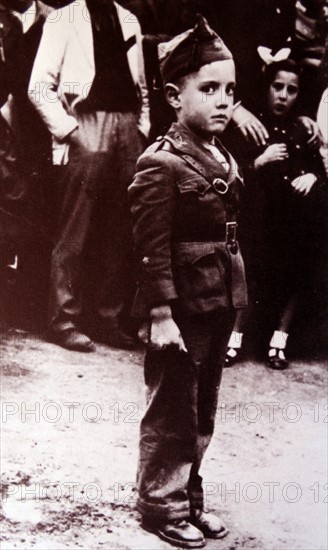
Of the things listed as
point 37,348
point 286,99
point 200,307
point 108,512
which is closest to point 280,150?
point 286,99

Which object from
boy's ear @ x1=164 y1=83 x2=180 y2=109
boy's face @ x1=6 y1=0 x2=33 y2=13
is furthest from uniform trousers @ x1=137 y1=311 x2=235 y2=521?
boy's face @ x1=6 y1=0 x2=33 y2=13

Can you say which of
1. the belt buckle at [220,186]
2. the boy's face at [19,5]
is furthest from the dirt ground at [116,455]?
the boy's face at [19,5]

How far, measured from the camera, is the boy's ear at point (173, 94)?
3.00 metres

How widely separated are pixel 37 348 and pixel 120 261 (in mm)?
447

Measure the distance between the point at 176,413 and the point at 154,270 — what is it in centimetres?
51

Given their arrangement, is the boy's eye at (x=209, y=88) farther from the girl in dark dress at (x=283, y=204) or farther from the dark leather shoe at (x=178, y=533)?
the dark leather shoe at (x=178, y=533)

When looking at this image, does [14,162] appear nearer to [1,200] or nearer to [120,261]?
[1,200]

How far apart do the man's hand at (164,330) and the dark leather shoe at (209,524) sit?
0.61m

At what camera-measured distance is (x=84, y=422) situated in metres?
3.07

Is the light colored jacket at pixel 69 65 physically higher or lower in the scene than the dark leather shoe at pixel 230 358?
higher

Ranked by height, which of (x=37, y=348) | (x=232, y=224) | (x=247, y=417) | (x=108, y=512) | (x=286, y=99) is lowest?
(x=108, y=512)

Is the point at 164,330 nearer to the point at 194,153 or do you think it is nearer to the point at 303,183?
the point at 194,153

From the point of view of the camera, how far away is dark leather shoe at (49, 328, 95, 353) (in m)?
3.11

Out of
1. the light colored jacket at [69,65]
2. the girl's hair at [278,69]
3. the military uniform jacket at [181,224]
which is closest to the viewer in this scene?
the military uniform jacket at [181,224]
